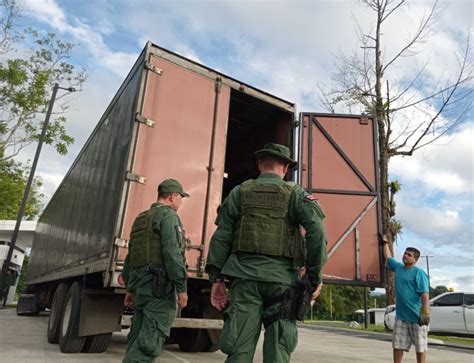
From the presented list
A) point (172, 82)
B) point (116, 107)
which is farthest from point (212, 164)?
point (116, 107)

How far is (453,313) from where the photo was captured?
44.4ft

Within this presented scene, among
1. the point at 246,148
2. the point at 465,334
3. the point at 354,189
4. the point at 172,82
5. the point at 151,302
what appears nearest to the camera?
the point at 151,302

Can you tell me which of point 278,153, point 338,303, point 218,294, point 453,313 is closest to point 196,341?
point 218,294

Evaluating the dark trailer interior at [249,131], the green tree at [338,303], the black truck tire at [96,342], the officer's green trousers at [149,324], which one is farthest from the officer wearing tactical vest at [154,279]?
the green tree at [338,303]

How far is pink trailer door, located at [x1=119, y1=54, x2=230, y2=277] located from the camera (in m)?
4.44

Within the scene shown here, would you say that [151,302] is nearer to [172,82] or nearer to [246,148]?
[172,82]

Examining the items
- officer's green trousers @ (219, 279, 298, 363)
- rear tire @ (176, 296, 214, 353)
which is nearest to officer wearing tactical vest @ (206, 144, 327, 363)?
officer's green trousers @ (219, 279, 298, 363)

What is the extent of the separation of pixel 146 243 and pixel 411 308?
3.06 metres

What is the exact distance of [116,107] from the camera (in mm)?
5652

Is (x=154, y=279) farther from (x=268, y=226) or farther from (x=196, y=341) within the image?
(x=196, y=341)

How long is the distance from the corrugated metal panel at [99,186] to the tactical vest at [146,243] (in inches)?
31.5

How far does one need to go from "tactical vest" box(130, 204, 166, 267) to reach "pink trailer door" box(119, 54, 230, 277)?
727mm

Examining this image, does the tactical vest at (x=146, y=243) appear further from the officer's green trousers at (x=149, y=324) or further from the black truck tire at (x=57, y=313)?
the black truck tire at (x=57, y=313)

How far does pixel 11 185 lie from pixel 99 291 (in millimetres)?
19176
